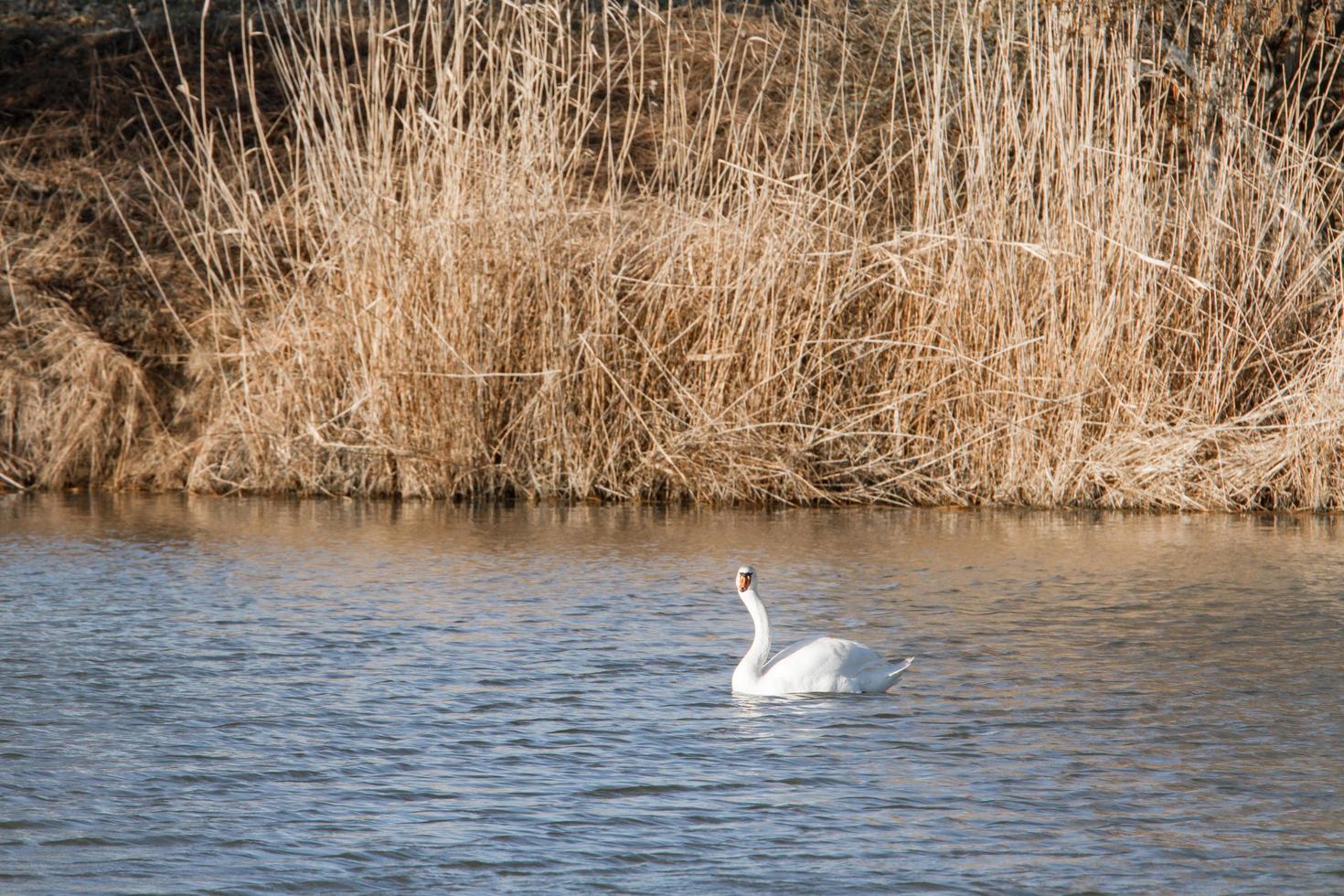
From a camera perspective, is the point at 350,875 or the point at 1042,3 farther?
the point at 1042,3

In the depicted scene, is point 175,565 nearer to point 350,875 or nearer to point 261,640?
point 261,640

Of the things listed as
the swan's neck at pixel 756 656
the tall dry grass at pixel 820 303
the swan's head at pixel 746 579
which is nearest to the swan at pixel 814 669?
the swan's neck at pixel 756 656

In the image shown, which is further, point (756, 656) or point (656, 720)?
point (756, 656)

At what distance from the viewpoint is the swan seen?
18.6ft

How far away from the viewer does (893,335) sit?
11117 mm

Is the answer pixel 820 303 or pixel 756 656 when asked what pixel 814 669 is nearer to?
pixel 756 656

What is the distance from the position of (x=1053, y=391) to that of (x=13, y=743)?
22.9ft

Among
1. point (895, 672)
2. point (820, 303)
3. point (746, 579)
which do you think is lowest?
point (895, 672)

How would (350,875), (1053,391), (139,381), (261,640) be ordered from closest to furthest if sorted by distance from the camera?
(350,875)
(261,640)
(1053,391)
(139,381)

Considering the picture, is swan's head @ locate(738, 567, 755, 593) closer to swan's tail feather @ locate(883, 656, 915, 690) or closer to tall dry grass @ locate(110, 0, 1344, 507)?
swan's tail feather @ locate(883, 656, 915, 690)

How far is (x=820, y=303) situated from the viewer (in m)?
11.0

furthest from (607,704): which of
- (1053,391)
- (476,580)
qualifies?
(1053,391)

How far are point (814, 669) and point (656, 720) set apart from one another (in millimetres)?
600

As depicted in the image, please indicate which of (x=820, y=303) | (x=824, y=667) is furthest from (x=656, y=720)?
(x=820, y=303)
